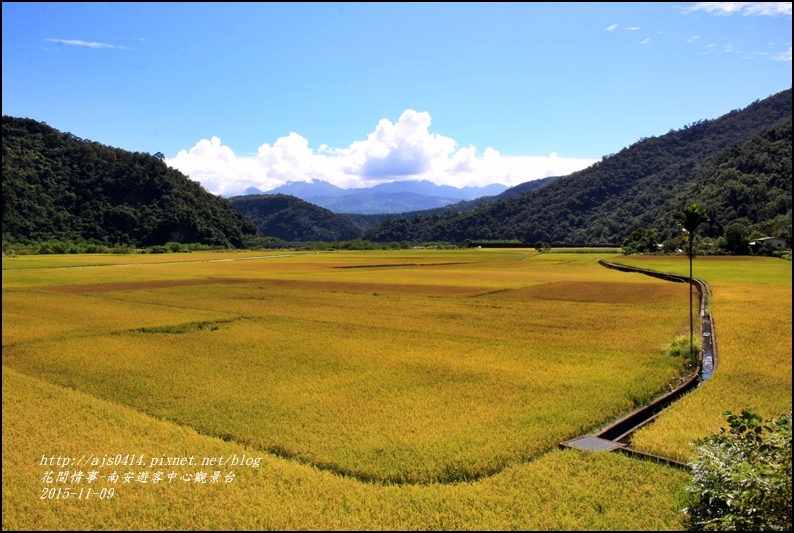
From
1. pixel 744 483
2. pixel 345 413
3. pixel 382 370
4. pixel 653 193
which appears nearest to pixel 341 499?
pixel 345 413

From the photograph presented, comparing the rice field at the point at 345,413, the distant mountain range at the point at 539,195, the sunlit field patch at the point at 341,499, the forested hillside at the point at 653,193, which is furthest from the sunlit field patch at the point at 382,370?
the distant mountain range at the point at 539,195

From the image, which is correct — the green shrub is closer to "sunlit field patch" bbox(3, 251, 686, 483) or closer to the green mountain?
"sunlit field patch" bbox(3, 251, 686, 483)

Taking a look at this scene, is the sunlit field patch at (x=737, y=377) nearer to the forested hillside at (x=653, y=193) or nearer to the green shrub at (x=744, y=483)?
the green shrub at (x=744, y=483)

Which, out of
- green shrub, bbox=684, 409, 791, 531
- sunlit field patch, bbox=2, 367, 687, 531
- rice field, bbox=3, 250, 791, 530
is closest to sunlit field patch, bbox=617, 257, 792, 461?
rice field, bbox=3, 250, 791, 530

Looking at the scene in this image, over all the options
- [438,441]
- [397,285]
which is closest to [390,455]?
[438,441]

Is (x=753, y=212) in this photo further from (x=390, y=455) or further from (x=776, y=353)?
(x=390, y=455)
